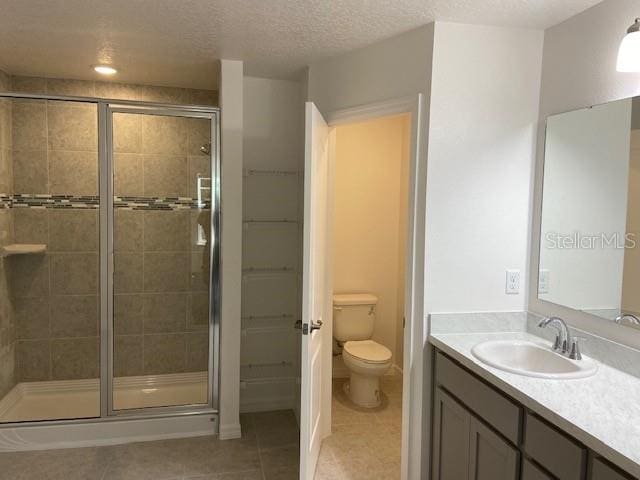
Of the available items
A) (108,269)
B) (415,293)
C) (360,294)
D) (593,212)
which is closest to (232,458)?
(108,269)

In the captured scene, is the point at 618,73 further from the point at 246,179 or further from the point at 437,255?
the point at 246,179

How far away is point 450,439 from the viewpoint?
2.12 m

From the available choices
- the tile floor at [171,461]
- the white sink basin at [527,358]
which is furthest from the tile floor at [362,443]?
the white sink basin at [527,358]

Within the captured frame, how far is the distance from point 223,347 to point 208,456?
0.66m

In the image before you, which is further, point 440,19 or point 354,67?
point 354,67

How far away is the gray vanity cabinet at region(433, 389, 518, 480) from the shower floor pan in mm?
1715

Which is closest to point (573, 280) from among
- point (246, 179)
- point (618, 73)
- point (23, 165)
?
point (618, 73)

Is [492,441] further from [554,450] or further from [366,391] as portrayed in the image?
[366,391]

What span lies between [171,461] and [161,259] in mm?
1354

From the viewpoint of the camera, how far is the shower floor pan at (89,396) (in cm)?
311

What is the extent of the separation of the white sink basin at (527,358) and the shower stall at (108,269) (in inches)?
70.0

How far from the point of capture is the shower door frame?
296 centimetres

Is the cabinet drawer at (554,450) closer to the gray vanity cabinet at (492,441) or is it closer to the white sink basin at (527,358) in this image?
the gray vanity cabinet at (492,441)

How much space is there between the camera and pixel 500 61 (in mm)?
2291
